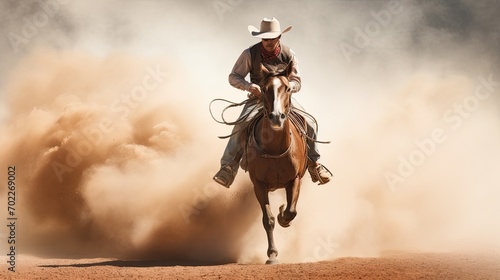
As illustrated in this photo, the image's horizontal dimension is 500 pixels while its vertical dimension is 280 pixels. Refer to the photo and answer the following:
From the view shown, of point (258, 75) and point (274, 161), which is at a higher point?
point (258, 75)

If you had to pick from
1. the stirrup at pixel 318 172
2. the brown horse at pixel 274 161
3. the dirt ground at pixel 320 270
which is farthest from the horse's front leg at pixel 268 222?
the stirrup at pixel 318 172

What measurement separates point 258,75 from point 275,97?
2.38 metres

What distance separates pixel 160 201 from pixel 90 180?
8.46 ft

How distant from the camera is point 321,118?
92.0 feet

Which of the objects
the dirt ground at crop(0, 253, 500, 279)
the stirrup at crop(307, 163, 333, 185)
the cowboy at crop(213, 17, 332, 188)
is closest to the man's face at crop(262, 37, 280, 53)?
the cowboy at crop(213, 17, 332, 188)

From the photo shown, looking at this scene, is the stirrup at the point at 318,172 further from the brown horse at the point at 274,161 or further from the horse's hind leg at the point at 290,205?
the horse's hind leg at the point at 290,205

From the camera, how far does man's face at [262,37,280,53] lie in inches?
682

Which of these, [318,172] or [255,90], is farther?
[318,172]

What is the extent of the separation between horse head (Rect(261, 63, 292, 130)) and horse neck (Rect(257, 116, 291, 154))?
22.4 inches

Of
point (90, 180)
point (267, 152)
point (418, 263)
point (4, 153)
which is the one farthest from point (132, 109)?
point (418, 263)

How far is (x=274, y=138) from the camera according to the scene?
16531 millimetres

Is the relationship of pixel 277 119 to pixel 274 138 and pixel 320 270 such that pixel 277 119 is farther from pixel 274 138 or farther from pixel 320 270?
pixel 320 270

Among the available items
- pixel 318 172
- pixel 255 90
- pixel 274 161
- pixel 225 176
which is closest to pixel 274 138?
pixel 274 161

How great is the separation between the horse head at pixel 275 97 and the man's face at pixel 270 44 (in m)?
1.38
